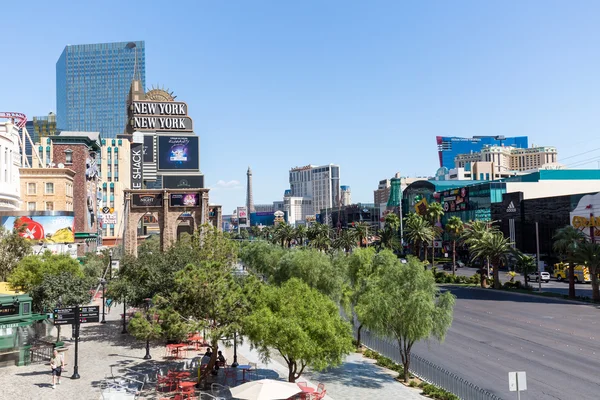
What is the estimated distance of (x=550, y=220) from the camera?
79438mm

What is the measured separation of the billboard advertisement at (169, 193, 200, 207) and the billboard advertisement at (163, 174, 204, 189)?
1362 inches

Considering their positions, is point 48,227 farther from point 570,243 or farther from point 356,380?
point 570,243

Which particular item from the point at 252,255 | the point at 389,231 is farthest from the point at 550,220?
the point at 252,255

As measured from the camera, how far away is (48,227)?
6675 centimetres

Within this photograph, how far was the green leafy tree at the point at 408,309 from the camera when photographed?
2398 centimetres

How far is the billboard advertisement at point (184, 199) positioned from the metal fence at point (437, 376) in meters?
46.8

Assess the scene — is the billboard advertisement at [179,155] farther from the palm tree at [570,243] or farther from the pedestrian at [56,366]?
the pedestrian at [56,366]

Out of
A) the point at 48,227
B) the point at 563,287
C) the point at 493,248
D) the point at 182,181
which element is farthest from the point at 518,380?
the point at 182,181

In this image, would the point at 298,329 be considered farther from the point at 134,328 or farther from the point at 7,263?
the point at 7,263

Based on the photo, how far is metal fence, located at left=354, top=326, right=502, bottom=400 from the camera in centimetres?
2200

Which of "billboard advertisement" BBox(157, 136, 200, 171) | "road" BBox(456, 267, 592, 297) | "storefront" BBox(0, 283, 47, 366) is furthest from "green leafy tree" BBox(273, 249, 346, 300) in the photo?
"billboard advertisement" BBox(157, 136, 200, 171)

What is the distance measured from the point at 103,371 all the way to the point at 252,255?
1909 inches

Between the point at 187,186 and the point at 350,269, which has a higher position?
the point at 187,186

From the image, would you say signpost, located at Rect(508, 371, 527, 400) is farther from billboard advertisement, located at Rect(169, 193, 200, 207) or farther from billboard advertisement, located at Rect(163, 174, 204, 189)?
billboard advertisement, located at Rect(163, 174, 204, 189)
